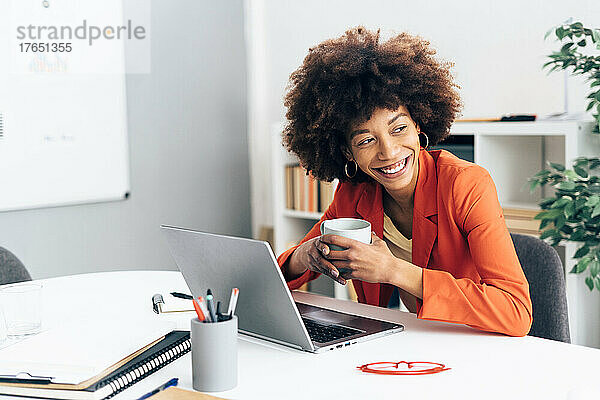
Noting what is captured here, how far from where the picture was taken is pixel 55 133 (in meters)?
3.13

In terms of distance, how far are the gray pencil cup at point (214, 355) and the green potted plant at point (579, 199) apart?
1487 mm

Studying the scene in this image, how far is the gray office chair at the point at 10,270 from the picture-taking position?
1938 mm

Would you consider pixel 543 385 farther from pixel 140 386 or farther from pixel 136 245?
pixel 136 245

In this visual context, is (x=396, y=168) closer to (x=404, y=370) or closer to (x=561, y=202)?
(x=404, y=370)

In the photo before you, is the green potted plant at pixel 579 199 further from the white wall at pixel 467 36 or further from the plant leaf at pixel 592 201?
the white wall at pixel 467 36

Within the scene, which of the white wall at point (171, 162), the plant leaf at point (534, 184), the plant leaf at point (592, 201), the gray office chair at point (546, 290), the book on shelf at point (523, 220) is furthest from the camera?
the white wall at point (171, 162)

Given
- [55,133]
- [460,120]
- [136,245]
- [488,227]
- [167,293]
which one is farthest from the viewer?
[136,245]

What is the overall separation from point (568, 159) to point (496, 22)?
826 mm

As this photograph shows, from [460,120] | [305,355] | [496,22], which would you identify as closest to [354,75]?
[305,355]

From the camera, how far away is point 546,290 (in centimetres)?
154

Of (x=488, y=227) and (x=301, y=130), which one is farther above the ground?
(x=301, y=130)

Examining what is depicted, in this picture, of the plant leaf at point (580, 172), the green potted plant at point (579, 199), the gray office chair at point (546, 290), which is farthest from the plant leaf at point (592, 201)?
the gray office chair at point (546, 290)

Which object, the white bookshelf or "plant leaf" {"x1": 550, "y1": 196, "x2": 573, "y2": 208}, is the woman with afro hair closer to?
"plant leaf" {"x1": 550, "y1": 196, "x2": 573, "y2": 208}

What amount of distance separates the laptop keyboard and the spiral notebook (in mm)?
279
